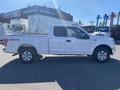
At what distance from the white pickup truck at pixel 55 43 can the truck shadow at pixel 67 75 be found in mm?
831

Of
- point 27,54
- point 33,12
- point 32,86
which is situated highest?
point 33,12

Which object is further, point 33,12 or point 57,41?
point 33,12

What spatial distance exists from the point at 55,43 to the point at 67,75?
278 centimetres

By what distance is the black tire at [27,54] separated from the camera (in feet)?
35.4

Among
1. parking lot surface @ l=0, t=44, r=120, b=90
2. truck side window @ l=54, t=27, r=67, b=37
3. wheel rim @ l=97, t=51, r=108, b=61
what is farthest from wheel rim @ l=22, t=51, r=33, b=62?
wheel rim @ l=97, t=51, r=108, b=61

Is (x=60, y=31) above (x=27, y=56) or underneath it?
above

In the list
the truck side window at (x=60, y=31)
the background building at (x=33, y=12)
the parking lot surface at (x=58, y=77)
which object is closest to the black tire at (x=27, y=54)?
the parking lot surface at (x=58, y=77)

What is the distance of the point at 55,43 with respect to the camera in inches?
421

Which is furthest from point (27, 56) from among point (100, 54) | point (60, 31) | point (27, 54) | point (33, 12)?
point (33, 12)

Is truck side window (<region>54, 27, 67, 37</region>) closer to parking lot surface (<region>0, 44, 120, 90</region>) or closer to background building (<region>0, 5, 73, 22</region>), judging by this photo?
parking lot surface (<region>0, 44, 120, 90</region>)

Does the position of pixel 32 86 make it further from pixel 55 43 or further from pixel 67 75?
pixel 55 43

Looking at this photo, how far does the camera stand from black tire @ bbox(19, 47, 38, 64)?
10797 mm

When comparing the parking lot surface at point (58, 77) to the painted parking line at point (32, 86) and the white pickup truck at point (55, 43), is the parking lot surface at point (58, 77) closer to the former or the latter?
the painted parking line at point (32, 86)

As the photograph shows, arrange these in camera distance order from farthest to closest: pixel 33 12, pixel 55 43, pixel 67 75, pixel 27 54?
pixel 33 12 < pixel 27 54 < pixel 55 43 < pixel 67 75
